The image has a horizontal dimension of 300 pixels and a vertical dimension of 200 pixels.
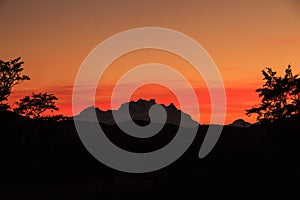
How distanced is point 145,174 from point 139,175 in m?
0.63

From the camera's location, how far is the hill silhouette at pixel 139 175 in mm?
38969

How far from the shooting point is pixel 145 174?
5197 centimetres

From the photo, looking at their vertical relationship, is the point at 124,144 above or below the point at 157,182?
above

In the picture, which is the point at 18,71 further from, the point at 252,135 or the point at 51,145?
the point at 252,135

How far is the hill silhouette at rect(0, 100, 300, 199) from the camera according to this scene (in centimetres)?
3897

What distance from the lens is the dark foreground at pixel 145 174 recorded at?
127ft

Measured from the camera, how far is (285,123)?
200 ft

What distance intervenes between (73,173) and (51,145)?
10622 mm

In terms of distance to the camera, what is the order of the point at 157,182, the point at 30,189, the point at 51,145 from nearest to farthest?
1. the point at 157,182
2. the point at 30,189
3. the point at 51,145

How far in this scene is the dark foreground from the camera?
127ft

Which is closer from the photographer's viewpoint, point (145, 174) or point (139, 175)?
point (139, 175)

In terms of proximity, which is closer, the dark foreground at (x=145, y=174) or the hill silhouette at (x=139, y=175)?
the dark foreground at (x=145, y=174)

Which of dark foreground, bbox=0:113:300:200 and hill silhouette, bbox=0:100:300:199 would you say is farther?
hill silhouette, bbox=0:100:300:199

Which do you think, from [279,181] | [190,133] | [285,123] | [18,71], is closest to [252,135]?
[190,133]
